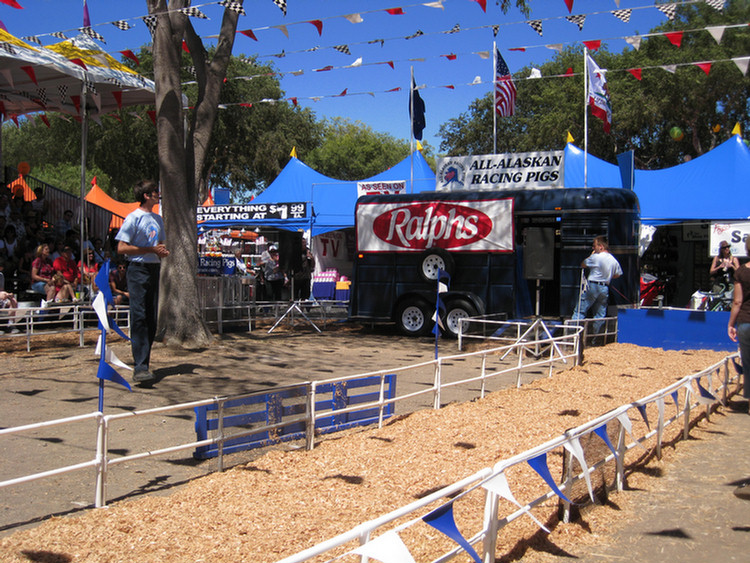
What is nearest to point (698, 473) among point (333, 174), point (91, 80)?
point (91, 80)

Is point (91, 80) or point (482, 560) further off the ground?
point (91, 80)

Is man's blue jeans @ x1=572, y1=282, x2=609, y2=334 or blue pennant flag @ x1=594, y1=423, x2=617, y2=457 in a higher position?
man's blue jeans @ x1=572, y1=282, x2=609, y2=334

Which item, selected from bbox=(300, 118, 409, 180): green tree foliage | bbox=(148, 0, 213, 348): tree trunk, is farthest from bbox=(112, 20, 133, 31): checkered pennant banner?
bbox=(300, 118, 409, 180): green tree foliage

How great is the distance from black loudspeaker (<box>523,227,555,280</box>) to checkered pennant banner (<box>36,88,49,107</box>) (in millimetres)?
10734

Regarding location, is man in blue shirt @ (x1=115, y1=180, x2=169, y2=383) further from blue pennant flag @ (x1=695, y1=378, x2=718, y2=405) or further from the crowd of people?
the crowd of people

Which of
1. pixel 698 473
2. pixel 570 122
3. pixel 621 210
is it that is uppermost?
pixel 570 122

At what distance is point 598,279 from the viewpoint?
12781 mm

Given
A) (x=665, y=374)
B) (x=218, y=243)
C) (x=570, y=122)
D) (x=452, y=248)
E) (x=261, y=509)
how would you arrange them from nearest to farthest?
(x=261, y=509) → (x=665, y=374) → (x=452, y=248) → (x=218, y=243) → (x=570, y=122)

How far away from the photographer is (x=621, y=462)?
17.0ft

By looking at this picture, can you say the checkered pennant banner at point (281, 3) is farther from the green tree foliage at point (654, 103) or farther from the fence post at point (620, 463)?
the green tree foliage at point (654, 103)

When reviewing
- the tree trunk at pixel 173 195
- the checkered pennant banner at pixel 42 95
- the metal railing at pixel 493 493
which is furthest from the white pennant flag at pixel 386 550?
the checkered pennant banner at pixel 42 95

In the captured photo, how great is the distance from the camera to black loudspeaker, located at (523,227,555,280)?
516 inches

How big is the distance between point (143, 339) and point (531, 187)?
35.4ft

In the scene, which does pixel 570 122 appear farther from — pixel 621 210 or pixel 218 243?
pixel 621 210
